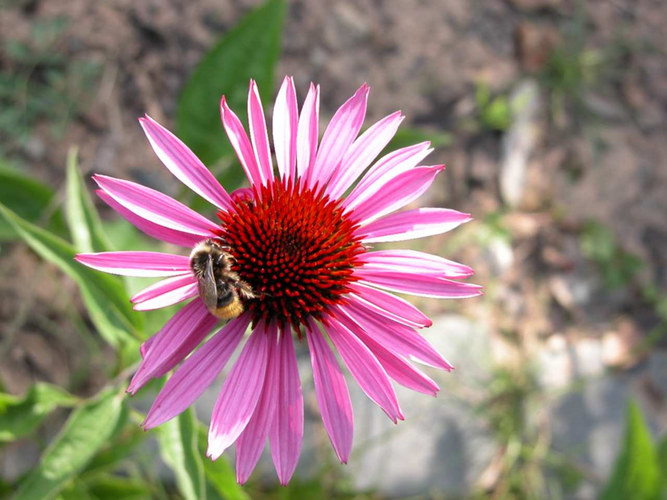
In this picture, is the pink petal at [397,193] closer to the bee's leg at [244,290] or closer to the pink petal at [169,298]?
the bee's leg at [244,290]

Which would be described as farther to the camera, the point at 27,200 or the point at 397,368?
the point at 27,200

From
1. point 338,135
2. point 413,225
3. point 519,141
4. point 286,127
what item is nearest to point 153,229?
point 286,127

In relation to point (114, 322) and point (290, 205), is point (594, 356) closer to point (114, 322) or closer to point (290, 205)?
point (290, 205)

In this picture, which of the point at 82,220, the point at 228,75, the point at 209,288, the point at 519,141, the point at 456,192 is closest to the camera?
the point at 209,288

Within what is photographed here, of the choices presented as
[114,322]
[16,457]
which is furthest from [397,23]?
[16,457]

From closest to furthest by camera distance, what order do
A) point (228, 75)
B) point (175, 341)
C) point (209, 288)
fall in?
1. point (209, 288)
2. point (175, 341)
3. point (228, 75)

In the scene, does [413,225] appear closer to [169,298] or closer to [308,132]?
[308,132]
